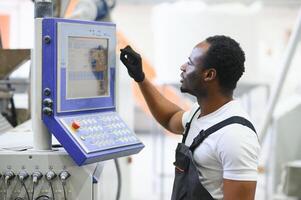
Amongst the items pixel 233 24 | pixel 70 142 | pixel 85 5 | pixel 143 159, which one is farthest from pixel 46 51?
pixel 143 159

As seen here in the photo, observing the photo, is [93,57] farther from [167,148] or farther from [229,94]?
[167,148]

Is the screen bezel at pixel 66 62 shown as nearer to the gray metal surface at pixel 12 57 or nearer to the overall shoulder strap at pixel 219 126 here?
the overall shoulder strap at pixel 219 126

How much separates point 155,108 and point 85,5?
69cm

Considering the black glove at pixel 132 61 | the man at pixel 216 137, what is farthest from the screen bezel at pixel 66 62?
the man at pixel 216 137

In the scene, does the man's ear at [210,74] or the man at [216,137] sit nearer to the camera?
the man at [216,137]

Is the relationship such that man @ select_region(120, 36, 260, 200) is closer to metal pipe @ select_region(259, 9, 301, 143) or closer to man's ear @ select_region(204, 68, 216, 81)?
man's ear @ select_region(204, 68, 216, 81)

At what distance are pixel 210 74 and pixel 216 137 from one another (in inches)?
8.4

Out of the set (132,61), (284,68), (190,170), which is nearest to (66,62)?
(132,61)

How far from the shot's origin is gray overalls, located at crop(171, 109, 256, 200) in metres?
1.51

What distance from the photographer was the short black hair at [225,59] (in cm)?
154

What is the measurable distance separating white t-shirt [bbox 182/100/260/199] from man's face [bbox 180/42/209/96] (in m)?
0.10

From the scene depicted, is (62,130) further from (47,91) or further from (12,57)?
(12,57)

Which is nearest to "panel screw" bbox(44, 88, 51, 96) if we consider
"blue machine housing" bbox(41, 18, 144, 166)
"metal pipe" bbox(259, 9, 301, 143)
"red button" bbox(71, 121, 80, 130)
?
"blue machine housing" bbox(41, 18, 144, 166)

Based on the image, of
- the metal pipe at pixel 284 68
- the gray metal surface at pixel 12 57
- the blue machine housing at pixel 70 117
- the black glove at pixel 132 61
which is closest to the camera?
the blue machine housing at pixel 70 117
